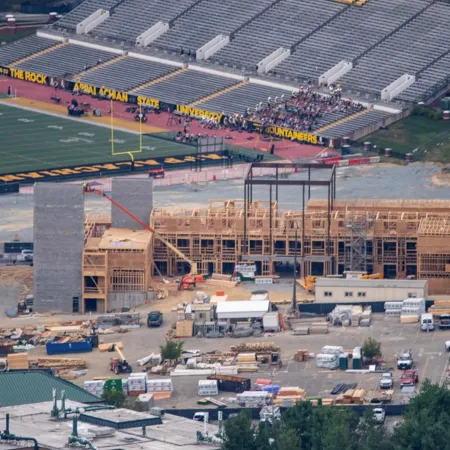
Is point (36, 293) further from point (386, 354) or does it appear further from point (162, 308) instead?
point (386, 354)

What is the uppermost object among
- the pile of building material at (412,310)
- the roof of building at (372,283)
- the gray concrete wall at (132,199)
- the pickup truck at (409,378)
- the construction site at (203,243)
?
the gray concrete wall at (132,199)

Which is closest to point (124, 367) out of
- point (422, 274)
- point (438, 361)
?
point (438, 361)

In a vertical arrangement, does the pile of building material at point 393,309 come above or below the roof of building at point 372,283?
below

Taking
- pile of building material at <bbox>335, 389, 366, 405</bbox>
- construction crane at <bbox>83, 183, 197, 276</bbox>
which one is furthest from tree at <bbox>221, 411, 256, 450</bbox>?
construction crane at <bbox>83, 183, 197, 276</bbox>

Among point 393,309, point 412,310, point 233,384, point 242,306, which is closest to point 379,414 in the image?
point 233,384

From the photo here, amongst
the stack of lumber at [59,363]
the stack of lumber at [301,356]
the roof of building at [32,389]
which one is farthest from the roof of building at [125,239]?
the roof of building at [32,389]

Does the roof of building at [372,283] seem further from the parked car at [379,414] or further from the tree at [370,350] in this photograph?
the parked car at [379,414]

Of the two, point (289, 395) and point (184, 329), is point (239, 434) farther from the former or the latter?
point (184, 329)
